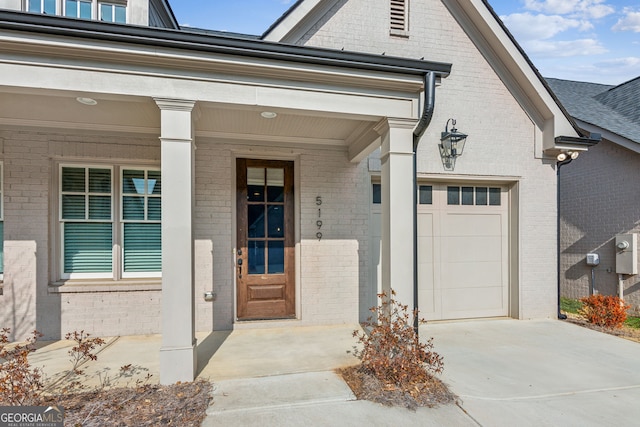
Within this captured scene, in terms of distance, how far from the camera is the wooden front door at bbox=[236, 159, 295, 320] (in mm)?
4918

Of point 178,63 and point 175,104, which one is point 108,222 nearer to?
point 175,104

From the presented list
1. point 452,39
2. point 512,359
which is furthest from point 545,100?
point 512,359

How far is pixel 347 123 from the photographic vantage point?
418 centimetres

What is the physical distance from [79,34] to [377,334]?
3.78 meters

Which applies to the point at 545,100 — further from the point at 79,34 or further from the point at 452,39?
the point at 79,34

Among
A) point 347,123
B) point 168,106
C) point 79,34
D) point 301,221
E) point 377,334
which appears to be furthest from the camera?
point 301,221

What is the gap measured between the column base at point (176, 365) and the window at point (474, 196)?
14.3 ft

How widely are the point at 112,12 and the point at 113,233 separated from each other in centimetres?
309

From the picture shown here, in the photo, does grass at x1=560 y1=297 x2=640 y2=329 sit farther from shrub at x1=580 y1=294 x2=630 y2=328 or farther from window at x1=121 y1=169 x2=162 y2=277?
window at x1=121 y1=169 x2=162 y2=277

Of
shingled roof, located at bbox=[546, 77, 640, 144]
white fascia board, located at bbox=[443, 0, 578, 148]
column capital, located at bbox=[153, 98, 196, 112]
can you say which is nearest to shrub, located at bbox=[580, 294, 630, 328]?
→ white fascia board, located at bbox=[443, 0, 578, 148]

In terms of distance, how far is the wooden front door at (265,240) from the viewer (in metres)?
4.92

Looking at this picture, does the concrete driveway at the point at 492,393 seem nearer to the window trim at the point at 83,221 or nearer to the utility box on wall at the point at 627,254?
the utility box on wall at the point at 627,254

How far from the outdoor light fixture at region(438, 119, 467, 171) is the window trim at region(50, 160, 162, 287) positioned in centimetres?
425

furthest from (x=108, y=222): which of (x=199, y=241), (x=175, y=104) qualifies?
(x=175, y=104)
